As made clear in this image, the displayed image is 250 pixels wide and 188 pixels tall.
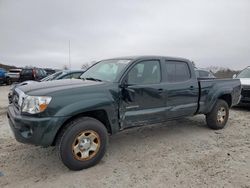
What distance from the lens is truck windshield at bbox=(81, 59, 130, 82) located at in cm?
436

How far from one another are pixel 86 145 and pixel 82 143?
0.08 metres

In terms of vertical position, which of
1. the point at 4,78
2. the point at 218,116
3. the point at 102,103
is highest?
the point at 102,103

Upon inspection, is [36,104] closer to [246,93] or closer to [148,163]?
[148,163]

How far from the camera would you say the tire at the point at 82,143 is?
11.5ft

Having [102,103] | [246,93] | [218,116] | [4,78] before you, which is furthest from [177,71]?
[4,78]

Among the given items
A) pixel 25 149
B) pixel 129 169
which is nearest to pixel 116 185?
pixel 129 169

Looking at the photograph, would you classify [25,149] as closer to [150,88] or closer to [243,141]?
[150,88]

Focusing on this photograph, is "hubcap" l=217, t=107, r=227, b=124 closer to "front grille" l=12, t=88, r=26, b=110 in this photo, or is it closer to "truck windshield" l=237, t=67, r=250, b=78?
"front grille" l=12, t=88, r=26, b=110

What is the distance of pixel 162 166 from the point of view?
3844 millimetres

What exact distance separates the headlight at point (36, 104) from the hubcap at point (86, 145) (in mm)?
693

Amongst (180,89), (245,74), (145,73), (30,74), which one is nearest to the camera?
(145,73)

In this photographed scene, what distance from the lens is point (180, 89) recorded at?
16.4 ft

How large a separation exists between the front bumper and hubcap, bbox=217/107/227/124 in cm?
419

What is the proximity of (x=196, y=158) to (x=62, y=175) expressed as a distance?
2.32 m
